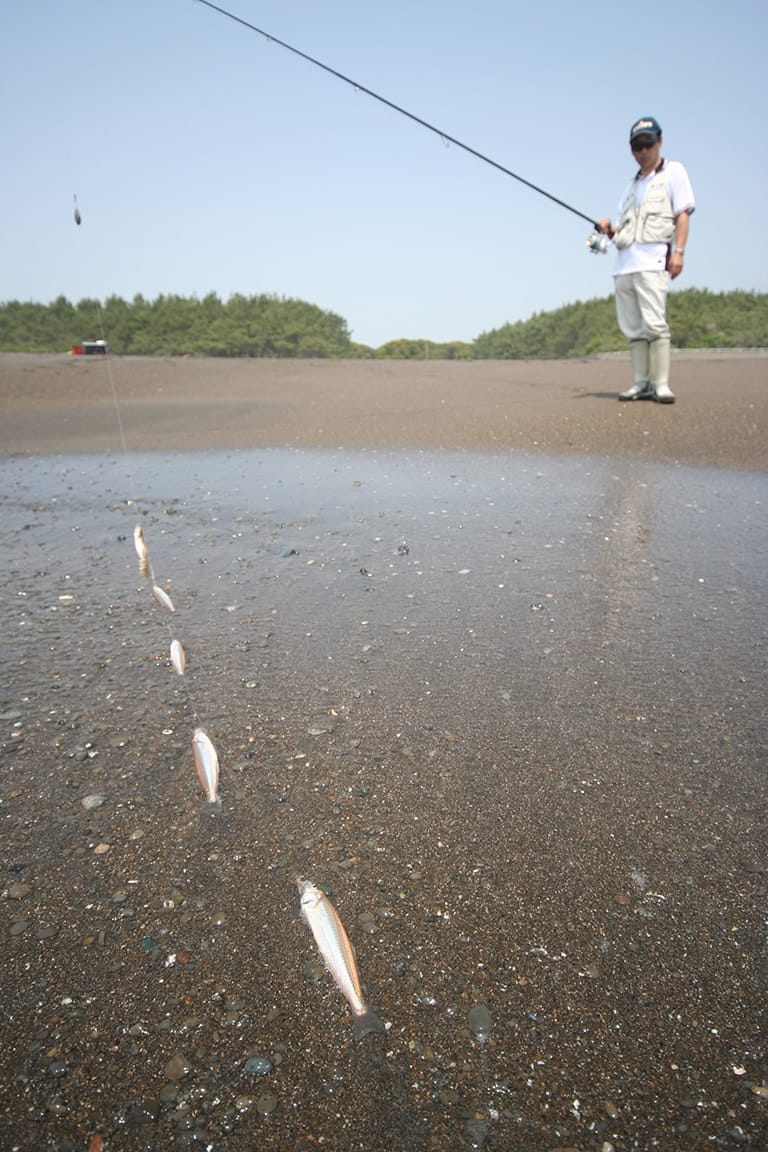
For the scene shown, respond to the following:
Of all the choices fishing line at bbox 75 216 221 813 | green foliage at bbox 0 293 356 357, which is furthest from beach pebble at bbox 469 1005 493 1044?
green foliage at bbox 0 293 356 357

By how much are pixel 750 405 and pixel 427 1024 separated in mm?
7519

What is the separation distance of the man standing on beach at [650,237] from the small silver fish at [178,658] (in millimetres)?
6062

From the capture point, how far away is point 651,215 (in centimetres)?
649

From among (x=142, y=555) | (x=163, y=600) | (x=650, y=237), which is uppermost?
(x=650, y=237)

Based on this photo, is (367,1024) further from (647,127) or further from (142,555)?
(647,127)

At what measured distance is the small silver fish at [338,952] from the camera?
1.15m

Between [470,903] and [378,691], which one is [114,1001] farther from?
[378,691]

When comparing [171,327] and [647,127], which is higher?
[171,327]

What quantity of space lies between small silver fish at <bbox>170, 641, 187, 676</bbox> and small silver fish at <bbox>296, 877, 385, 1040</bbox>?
118 cm

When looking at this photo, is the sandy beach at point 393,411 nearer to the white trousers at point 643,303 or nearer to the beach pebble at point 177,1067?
the white trousers at point 643,303

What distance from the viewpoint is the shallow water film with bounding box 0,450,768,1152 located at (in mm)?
1032

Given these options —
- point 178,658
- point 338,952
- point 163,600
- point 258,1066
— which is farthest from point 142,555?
point 258,1066

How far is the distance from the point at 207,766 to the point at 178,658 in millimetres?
716

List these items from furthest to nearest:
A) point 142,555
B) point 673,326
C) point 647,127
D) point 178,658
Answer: point 673,326
point 647,127
point 142,555
point 178,658
